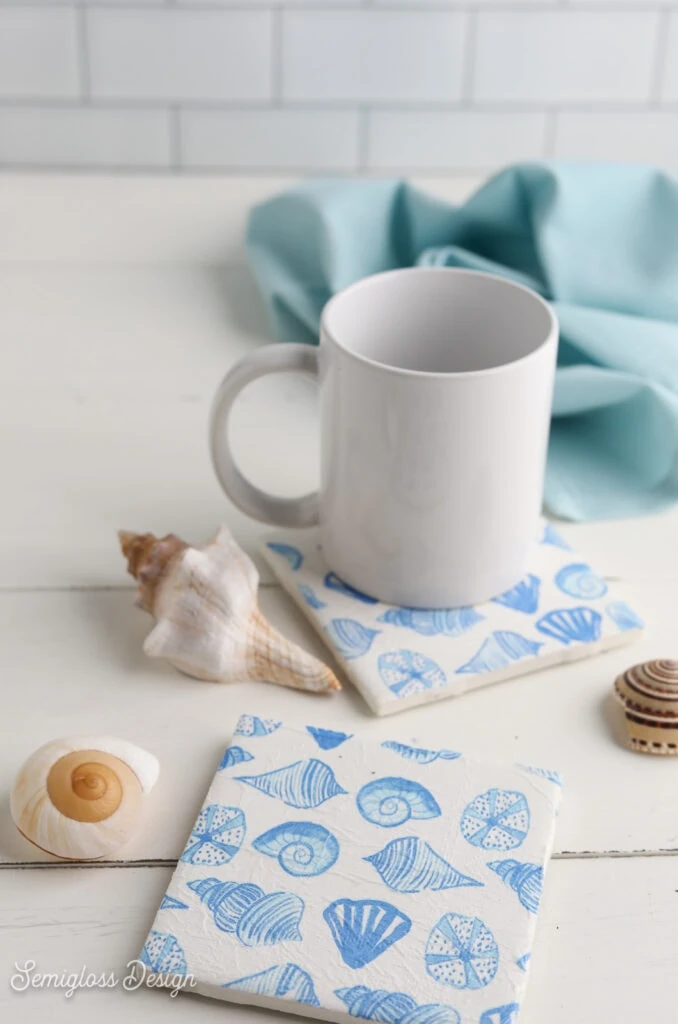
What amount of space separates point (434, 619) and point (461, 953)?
0.19 meters

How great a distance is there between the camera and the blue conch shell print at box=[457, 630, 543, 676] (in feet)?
1.79

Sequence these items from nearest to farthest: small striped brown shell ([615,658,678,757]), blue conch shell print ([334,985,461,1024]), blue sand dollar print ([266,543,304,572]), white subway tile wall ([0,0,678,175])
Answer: blue conch shell print ([334,985,461,1024]) < small striped brown shell ([615,658,678,757]) < blue sand dollar print ([266,543,304,572]) < white subway tile wall ([0,0,678,175])

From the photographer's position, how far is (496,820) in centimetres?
46

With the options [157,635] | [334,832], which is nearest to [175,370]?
[157,635]

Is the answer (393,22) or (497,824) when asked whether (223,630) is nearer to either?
(497,824)

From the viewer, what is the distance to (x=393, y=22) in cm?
109

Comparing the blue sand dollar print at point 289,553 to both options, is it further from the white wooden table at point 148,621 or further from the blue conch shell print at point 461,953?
the blue conch shell print at point 461,953

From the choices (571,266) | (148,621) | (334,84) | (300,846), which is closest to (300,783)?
(300,846)

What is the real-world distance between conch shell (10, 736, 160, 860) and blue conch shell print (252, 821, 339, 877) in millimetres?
53

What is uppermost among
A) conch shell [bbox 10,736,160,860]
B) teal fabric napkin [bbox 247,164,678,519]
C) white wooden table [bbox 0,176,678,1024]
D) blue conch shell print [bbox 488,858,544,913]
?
teal fabric napkin [bbox 247,164,678,519]

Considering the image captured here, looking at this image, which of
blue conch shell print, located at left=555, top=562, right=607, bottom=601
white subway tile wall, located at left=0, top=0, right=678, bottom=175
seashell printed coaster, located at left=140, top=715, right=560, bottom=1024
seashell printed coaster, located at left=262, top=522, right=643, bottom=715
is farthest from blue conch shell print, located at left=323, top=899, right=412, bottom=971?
white subway tile wall, located at left=0, top=0, right=678, bottom=175

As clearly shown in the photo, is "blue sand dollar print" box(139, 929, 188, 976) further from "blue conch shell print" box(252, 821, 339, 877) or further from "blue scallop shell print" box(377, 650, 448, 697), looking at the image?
"blue scallop shell print" box(377, 650, 448, 697)

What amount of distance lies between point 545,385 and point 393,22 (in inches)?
25.9

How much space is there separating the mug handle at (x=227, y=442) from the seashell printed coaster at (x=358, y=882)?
0.13m
